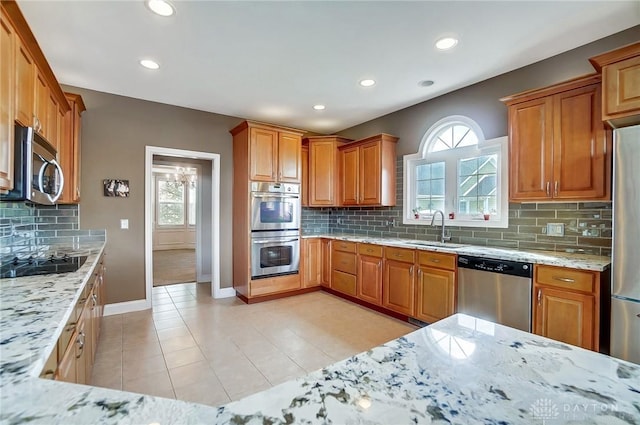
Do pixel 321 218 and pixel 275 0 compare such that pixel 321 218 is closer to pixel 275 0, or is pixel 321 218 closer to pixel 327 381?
pixel 275 0

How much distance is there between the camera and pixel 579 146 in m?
2.42

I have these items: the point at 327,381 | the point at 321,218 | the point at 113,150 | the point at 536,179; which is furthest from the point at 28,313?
the point at 321,218

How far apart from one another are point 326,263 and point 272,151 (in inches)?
74.5

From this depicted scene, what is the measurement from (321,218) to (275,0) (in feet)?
12.3

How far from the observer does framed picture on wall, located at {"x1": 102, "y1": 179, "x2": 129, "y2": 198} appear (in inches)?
144

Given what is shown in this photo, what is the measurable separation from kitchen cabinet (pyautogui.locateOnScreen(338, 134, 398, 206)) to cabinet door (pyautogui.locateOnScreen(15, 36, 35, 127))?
3503 mm

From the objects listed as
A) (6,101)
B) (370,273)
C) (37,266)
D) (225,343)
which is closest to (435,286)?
(370,273)

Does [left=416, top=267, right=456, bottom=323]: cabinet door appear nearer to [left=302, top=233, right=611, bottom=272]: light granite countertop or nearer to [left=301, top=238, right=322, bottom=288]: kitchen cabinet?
→ [left=302, top=233, right=611, bottom=272]: light granite countertop

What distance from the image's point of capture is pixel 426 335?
0.94 meters

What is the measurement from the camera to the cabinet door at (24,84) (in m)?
1.65

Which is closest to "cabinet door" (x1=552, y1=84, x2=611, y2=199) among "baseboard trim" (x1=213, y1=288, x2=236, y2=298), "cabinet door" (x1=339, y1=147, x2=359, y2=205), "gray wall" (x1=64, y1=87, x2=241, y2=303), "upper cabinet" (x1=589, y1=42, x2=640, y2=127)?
"upper cabinet" (x1=589, y1=42, x2=640, y2=127)

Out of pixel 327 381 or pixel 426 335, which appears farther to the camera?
pixel 426 335

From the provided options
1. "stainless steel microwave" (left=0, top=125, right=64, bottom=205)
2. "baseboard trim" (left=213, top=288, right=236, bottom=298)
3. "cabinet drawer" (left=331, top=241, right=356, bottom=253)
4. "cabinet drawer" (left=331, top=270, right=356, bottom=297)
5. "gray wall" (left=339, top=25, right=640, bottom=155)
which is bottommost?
"baseboard trim" (left=213, top=288, right=236, bottom=298)

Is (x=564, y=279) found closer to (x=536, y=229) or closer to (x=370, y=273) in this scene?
(x=536, y=229)
